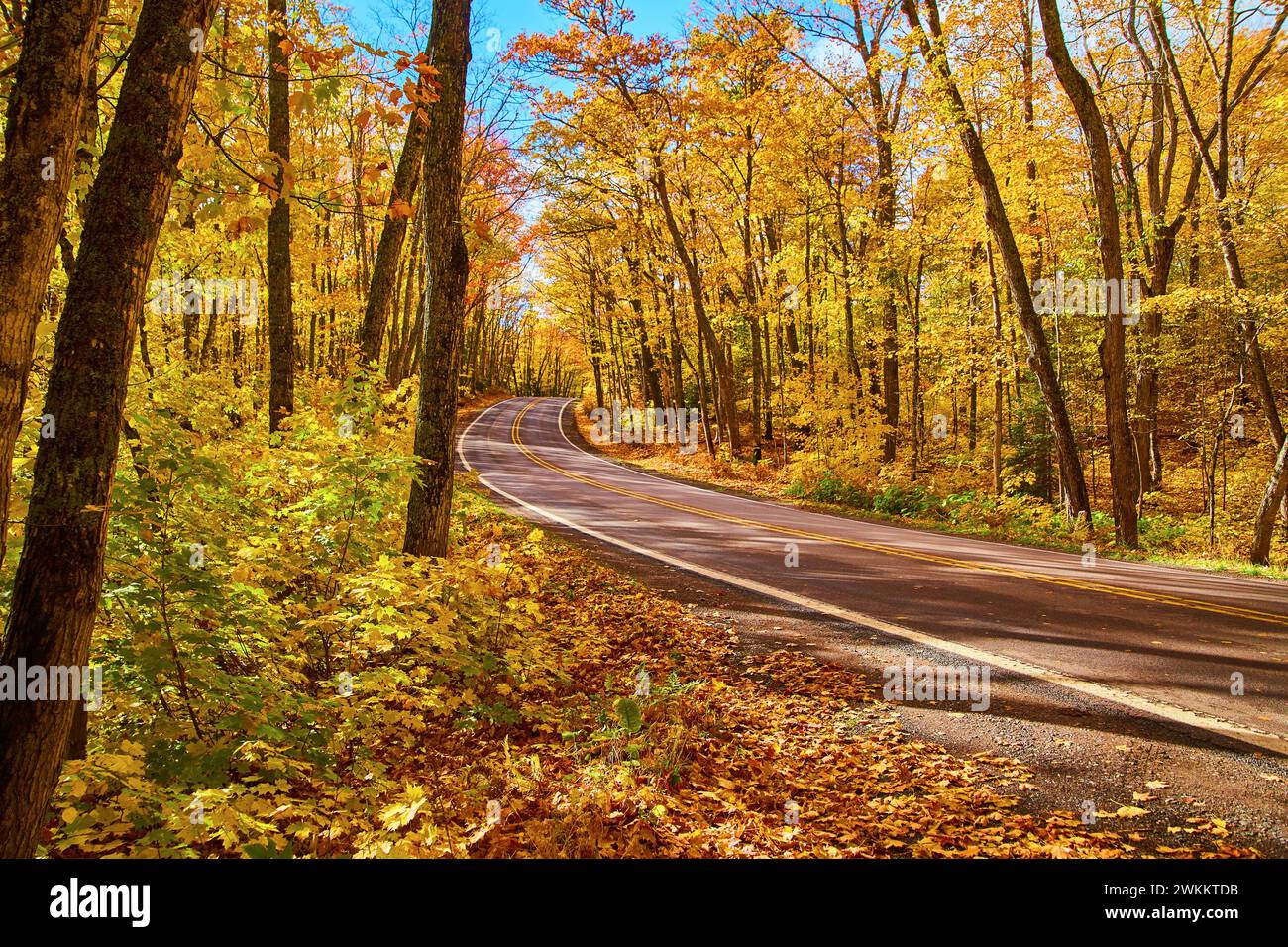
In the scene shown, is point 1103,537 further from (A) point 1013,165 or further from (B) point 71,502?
(B) point 71,502

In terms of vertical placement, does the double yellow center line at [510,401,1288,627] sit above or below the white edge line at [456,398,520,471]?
below

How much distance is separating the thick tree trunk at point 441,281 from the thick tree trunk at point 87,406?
3553mm

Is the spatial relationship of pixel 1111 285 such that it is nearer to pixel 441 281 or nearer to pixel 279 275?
pixel 441 281

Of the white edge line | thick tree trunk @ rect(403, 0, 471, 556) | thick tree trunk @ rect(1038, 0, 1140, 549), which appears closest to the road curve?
thick tree trunk @ rect(1038, 0, 1140, 549)

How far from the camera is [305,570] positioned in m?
5.25

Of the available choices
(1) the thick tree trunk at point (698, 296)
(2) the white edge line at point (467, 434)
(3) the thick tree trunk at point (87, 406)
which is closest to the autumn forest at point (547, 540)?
(3) the thick tree trunk at point (87, 406)

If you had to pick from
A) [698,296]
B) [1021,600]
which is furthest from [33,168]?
[698,296]

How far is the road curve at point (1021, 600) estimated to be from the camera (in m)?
4.58

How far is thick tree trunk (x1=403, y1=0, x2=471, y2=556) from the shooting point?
6309mm

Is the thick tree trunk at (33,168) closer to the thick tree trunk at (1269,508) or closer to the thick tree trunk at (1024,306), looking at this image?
the thick tree trunk at (1024,306)

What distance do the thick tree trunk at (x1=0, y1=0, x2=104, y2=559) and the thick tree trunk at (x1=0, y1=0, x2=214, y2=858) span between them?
14 cm

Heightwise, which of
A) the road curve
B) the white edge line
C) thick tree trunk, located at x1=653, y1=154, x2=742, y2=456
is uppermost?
thick tree trunk, located at x1=653, y1=154, x2=742, y2=456

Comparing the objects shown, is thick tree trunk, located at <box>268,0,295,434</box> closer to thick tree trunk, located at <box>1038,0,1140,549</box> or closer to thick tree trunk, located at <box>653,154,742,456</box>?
thick tree trunk, located at <box>653,154,742,456</box>
